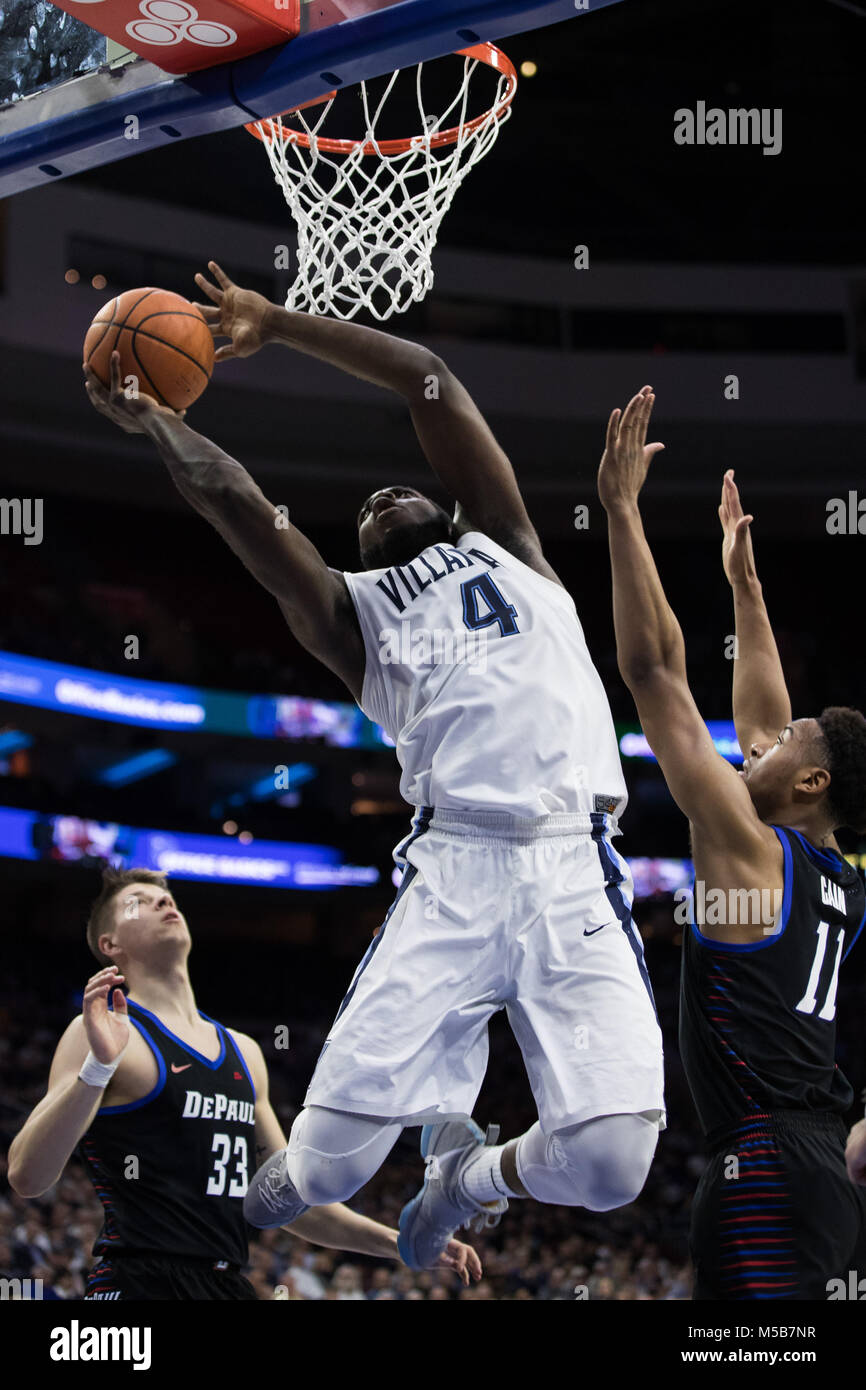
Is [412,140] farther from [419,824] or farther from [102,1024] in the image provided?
[102,1024]

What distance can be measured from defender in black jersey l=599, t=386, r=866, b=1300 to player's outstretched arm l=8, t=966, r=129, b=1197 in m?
1.57

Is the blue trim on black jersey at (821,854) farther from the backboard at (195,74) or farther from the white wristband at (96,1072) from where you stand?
the backboard at (195,74)

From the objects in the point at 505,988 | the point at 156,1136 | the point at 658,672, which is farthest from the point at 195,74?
the point at 156,1136

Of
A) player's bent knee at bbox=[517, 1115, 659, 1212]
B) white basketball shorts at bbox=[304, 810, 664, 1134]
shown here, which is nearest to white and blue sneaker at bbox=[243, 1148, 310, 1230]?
white basketball shorts at bbox=[304, 810, 664, 1134]

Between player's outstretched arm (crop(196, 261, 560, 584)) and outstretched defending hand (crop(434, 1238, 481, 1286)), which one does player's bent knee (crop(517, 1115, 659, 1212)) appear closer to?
outstretched defending hand (crop(434, 1238, 481, 1286))

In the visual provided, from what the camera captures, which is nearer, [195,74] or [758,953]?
[758,953]

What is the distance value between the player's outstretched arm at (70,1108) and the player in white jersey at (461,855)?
0.53 meters

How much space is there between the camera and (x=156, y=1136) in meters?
4.27

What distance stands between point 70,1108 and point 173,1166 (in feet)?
1.34

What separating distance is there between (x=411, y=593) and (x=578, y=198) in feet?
48.9

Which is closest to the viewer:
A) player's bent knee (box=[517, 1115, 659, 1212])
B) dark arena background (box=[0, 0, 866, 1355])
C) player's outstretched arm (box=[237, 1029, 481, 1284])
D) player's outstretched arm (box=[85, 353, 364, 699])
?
player's bent knee (box=[517, 1115, 659, 1212])

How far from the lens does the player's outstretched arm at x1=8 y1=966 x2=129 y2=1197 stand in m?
4.01

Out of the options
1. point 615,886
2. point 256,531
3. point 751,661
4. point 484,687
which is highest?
point 256,531

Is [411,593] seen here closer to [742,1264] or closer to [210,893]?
[742,1264]
